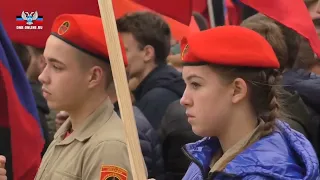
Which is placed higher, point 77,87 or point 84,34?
point 84,34

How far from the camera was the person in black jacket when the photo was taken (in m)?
4.82

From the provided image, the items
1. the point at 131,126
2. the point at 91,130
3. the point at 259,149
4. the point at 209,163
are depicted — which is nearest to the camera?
the point at 131,126

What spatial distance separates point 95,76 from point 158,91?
4.80 feet

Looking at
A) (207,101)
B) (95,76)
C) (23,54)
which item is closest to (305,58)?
(95,76)

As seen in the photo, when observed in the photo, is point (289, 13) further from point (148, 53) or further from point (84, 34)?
point (148, 53)

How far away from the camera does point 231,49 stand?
106 inches

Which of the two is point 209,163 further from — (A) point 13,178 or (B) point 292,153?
(A) point 13,178

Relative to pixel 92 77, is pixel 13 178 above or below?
below

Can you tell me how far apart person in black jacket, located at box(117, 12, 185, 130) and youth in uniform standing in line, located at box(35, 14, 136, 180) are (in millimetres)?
A: 1347

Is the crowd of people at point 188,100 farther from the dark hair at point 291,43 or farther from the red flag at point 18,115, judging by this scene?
the red flag at point 18,115

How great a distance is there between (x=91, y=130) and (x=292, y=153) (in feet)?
3.25

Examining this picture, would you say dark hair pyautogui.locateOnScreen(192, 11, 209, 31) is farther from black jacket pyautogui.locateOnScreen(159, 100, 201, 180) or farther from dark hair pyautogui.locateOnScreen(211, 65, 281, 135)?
dark hair pyautogui.locateOnScreen(211, 65, 281, 135)

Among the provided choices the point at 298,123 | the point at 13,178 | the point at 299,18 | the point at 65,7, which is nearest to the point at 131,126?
the point at 299,18

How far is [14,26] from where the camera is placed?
4500 mm
